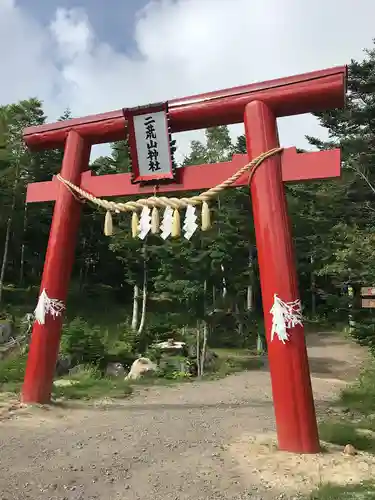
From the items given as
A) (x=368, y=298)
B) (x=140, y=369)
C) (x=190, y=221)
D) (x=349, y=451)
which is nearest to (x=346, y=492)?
(x=349, y=451)

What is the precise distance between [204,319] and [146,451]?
7.93 metres

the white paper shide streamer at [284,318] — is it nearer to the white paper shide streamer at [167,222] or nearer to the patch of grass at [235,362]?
the white paper shide streamer at [167,222]

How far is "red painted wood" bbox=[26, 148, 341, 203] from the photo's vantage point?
5.38 metres

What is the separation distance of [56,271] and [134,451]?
119 inches

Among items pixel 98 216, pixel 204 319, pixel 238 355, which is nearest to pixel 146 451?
pixel 204 319

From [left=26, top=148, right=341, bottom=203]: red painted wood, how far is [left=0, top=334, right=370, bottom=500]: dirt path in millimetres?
3204

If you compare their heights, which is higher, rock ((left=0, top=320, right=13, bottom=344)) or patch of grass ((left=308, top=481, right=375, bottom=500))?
rock ((left=0, top=320, right=13, bottom=344))

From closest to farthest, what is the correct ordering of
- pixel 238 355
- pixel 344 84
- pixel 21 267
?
pixel 344 84 → pixel 238 355 → pixel 21 267

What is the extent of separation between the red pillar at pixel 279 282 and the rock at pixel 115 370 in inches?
309

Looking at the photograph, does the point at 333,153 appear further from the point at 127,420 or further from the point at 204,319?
the point at 204,319

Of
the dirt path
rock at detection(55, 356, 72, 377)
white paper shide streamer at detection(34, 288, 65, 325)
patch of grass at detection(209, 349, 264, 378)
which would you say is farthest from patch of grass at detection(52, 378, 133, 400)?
patch of grass at detection(209, 349, 264, 378)

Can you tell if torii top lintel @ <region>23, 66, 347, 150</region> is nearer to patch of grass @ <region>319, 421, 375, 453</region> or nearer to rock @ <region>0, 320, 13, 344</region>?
patch of grass @ <region>319, 421, 375, 453</region>

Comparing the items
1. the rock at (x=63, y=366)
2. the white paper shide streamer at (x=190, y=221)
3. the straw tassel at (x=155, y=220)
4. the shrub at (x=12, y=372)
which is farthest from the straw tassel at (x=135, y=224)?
the rock at (x=63, y=366)

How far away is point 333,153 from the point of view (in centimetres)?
533
